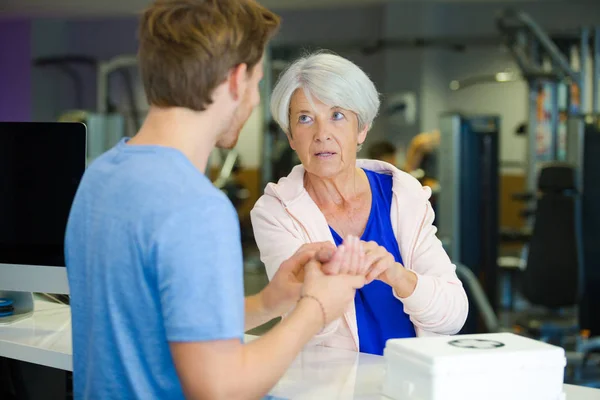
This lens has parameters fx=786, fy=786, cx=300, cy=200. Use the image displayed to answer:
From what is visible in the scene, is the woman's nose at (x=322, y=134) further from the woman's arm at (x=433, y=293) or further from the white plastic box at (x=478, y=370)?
the white plastic box at (x=478, y=370)

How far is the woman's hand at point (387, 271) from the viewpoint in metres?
1.62

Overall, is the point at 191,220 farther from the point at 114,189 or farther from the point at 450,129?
the point at 450,129

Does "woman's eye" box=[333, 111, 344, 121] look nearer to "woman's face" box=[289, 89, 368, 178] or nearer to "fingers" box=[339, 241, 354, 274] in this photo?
"woman's face" box=[289, 89, 368, 178]

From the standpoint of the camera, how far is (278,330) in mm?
1188

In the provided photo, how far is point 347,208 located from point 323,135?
0.22m

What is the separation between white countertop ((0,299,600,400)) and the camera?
152 centimetres

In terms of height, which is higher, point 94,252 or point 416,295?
point 94,252

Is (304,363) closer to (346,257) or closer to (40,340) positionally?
(346,257)

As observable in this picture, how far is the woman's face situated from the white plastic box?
0.80 m

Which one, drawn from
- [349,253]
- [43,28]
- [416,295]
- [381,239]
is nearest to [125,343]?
[349,253]

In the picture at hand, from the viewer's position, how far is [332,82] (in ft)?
6.70

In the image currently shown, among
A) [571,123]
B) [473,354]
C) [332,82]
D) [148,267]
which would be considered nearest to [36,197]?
[332,82]

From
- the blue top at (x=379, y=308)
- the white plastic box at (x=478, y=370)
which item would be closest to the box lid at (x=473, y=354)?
the white plastic box at (x=478, y=370)

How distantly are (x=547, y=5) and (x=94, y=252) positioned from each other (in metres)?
10.1
